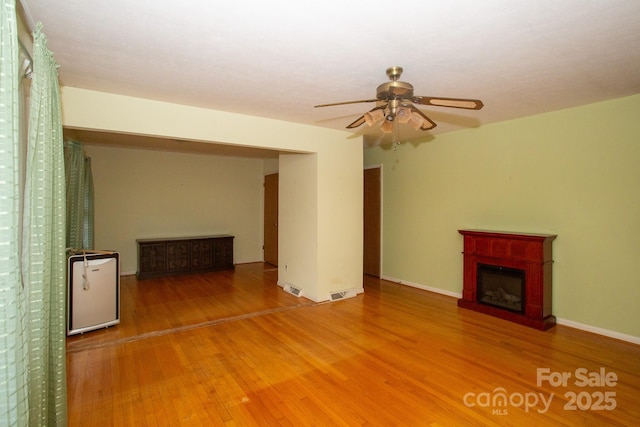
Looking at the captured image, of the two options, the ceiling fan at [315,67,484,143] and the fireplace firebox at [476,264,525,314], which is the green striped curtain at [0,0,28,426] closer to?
the ceiling fan at [315,67,484,143]

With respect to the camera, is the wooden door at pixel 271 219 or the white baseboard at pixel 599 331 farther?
the wooden door at pixel 271 219

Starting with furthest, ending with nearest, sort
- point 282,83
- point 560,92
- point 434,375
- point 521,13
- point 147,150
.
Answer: point 147,150 → point 560,92 → point 282,83 → point 434,375 → point 521,13

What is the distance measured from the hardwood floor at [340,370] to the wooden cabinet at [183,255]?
5.87 ft

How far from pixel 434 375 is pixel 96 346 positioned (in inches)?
120

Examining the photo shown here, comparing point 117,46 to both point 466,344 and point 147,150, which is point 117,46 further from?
point 147,150


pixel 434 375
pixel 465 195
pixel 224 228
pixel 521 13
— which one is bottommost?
pixel 434 375

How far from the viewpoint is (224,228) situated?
22.6ft

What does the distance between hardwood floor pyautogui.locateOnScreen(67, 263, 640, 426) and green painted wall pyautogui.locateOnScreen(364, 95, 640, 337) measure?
551 millimetres

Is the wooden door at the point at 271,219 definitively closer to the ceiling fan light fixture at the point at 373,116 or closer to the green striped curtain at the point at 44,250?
the ceiling fan light fixture at the point at 373,116

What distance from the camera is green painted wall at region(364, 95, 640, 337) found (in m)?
3.13

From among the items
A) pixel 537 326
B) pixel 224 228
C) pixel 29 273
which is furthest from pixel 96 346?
pixel 537 326

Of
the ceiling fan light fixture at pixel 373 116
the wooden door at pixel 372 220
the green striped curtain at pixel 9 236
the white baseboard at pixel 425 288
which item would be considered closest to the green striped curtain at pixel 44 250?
the green striped curtain at pixel 9 236

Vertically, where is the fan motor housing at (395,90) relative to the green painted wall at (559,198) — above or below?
above

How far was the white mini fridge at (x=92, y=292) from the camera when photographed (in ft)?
10.5
